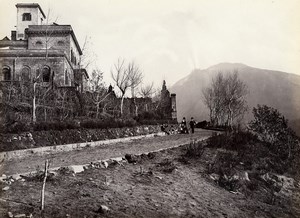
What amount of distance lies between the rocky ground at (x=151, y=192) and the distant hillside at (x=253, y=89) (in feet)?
66.8

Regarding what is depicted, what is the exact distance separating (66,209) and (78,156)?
5.79 m

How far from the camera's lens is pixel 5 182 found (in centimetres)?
756

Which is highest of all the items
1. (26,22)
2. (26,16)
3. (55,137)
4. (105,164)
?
(26,16)

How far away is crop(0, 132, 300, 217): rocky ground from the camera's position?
6.69m

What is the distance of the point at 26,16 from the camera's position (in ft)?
145

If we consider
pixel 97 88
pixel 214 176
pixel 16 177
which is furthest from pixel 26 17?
pixel 16 177

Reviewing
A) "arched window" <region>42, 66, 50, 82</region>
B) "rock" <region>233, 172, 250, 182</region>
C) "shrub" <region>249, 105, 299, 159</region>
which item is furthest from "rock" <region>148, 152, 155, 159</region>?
"arched window" <region>42, 66, 50, 82</region>

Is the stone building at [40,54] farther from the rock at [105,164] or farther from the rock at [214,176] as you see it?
the rock at [214,176]

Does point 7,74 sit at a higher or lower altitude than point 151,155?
higher

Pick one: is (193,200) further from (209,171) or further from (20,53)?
(20,53)

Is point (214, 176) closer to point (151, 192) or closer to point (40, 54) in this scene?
point (151, 192)

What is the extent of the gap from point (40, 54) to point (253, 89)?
130ft

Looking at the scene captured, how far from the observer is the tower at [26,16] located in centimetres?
4375

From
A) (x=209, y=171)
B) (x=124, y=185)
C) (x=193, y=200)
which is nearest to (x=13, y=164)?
(x=124, y=185)
